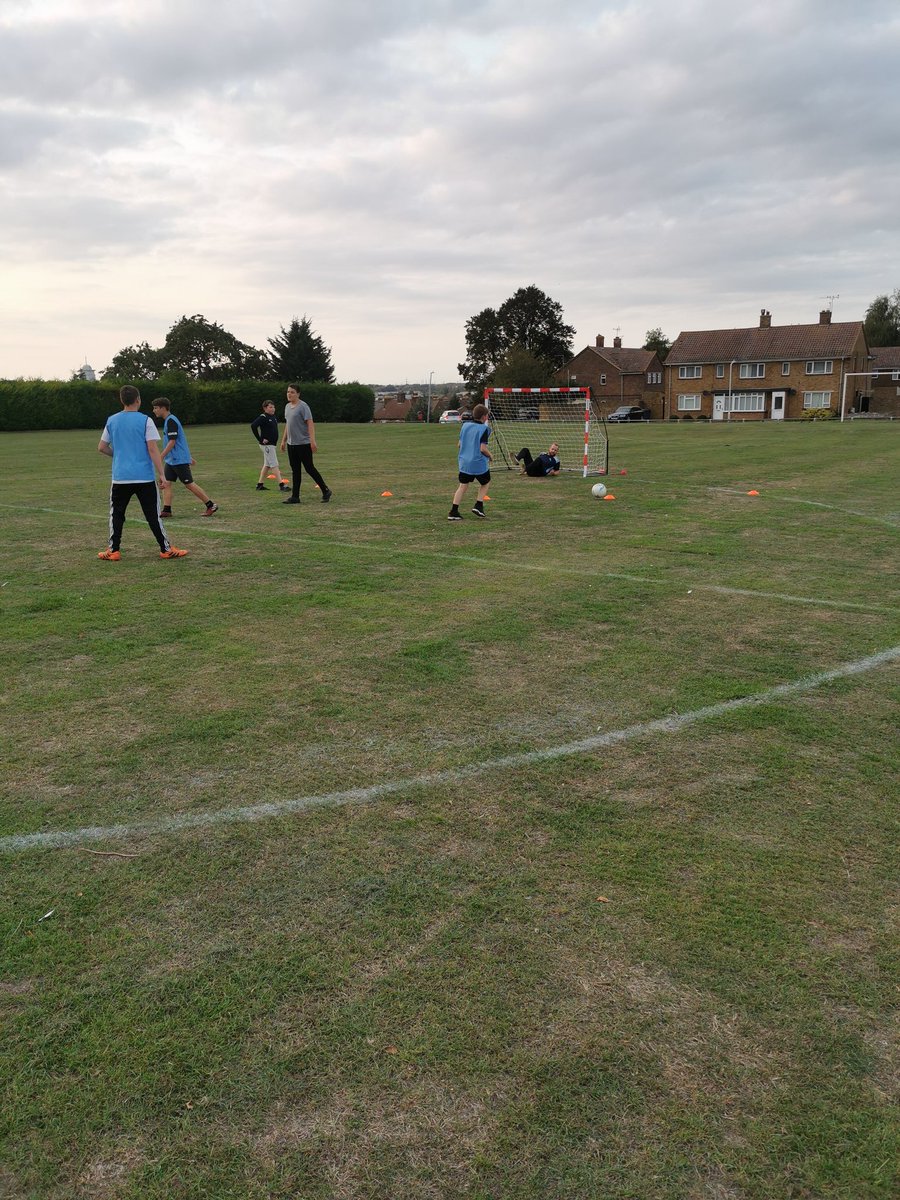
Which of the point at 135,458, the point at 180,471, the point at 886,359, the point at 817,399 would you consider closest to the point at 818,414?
the point at 817,399

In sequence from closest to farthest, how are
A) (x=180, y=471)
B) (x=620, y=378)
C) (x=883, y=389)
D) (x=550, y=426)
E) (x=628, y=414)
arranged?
(x=180, y=471)
(x=550, y=426)
(x=628, y=414)
(x=883, y=389)
(x=620, y=378)

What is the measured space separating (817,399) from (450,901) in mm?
83061

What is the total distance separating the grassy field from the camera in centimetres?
239

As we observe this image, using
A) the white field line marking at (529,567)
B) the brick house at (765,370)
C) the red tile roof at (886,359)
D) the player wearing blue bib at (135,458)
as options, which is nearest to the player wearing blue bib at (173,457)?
the white field line marking at (529,567)

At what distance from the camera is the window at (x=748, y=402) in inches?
3142

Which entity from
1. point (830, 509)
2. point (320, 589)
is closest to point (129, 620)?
point (320, 589)

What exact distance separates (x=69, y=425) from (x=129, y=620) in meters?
45.2

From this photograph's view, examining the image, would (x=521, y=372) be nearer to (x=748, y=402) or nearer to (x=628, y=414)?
(x=628, y=414)

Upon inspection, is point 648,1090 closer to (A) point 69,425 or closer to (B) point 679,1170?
(B) point 679,1170

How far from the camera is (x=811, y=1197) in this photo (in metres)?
2.23

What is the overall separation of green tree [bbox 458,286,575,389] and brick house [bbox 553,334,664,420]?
27.9 ft

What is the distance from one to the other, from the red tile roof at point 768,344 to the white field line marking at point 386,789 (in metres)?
79.8

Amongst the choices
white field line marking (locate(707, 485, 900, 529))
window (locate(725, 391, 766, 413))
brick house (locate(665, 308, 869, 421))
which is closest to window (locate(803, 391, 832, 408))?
brick house (locate(665, 308, 869, 421))

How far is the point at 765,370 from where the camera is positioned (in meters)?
79.5
